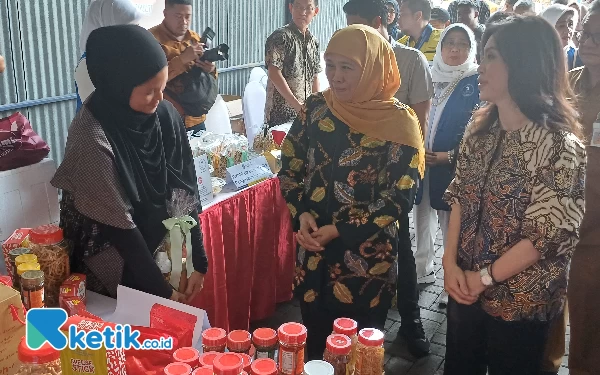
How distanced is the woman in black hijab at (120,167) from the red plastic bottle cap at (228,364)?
0.56 meters

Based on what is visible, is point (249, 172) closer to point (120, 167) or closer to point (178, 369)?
point (120, 167)

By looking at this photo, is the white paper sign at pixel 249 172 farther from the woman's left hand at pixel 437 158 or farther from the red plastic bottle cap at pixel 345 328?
the red plastic bottle cap at pixel 345 328

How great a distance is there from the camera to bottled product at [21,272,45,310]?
1.23m

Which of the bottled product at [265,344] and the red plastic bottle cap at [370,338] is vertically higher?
the red plastic bottle cap at [370,338]

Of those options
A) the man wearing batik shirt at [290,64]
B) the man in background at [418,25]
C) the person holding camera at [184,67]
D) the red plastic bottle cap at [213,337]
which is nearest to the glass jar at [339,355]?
the red plastic bottle cap at [213,337]

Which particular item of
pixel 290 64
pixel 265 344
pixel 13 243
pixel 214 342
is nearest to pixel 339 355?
pixel 265 344

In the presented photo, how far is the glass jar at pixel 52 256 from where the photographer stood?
53.7 inches

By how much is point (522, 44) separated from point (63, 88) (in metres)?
Answer: 3.26

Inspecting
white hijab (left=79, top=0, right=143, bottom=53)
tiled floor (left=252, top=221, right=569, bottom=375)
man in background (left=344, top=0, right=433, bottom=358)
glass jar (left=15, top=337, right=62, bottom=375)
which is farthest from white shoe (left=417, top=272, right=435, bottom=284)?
glass jar (left=15, top=337, right=62, bottom=375)

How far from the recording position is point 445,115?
2.61 m

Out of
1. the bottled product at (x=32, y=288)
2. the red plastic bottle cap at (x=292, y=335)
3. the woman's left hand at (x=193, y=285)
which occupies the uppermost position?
the red plastic bottle cap at (x=292, y=335)

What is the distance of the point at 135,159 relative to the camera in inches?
55.6

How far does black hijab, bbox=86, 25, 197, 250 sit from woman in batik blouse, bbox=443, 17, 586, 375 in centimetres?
84

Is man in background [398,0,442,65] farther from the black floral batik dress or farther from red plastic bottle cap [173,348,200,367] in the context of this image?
red plastic bottle cap [173,348,200,367]
